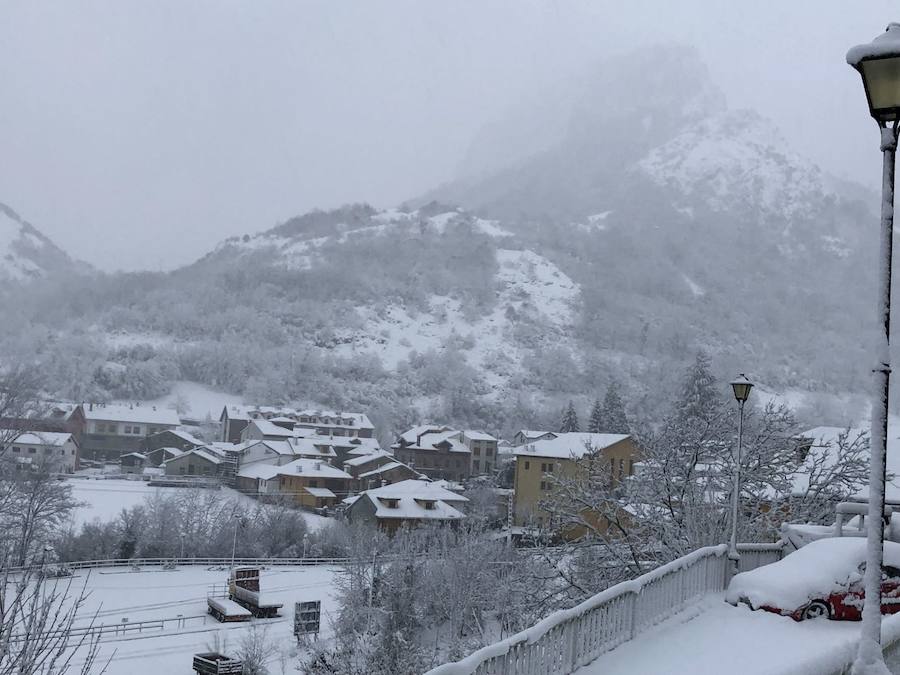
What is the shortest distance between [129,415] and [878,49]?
107084 mm

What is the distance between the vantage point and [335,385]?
519ft

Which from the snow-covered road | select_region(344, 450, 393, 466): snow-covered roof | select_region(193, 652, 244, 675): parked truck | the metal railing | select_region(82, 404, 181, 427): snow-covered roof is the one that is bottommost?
the metal railing

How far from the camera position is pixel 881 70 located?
18.9 feet

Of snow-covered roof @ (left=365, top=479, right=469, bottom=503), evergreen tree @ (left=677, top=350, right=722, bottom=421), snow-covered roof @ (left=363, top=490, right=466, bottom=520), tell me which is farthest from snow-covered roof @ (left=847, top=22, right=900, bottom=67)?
snow-covered roof @ (left=365, top=479, right=469, bottom=503)

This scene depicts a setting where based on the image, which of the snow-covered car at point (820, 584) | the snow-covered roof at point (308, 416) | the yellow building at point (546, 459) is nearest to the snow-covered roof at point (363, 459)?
the yellow building at point (546, 459)

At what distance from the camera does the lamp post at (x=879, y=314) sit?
5.80 metres

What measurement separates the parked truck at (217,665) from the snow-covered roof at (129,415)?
76.3 meters

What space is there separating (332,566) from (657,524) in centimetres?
3224

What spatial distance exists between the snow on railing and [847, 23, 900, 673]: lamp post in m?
2.99

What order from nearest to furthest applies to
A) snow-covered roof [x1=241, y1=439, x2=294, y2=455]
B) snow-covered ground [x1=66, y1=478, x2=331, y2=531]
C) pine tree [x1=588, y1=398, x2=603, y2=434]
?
snow-covered ground [x1=66, y1=478, x2=331, y2=531], snow-covered roof [x1=241, y1=439, x2=294, y2=455], pine tree [x1=588, y1=398, x2=603, y2=434]

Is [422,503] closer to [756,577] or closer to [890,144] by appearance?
[756,577]

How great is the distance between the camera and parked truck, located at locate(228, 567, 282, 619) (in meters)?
Answer: 39.5

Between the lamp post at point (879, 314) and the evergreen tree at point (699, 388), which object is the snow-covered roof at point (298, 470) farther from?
the lamp post at point (879, 314)

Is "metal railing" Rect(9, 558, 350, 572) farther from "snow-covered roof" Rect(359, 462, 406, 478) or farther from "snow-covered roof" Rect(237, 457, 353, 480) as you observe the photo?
"snow-covered roof" Rect(359, 462, 406, 478)
